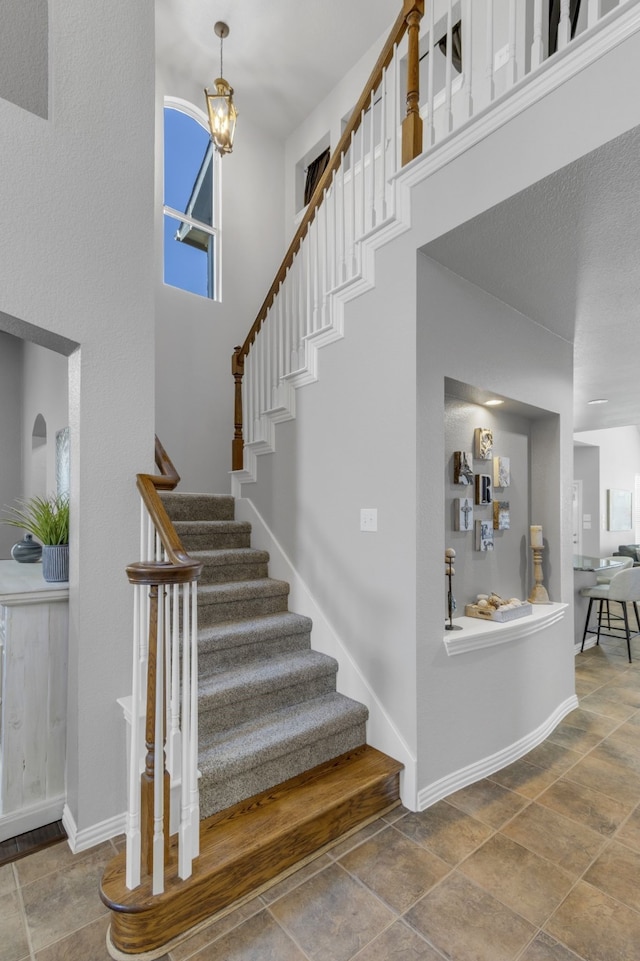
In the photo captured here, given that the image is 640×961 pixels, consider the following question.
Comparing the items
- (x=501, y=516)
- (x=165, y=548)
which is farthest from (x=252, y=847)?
(x=501, y=516)

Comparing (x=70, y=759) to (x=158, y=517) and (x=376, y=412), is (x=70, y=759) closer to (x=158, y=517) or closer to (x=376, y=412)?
(x=158, y=517)

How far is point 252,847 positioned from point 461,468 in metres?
2.00

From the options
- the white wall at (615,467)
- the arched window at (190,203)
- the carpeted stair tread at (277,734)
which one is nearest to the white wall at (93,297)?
the carpeted stair tread at (277,734)

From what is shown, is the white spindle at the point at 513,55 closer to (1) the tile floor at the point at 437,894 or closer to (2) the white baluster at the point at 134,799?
(2) the white baluster at the point at 134,799

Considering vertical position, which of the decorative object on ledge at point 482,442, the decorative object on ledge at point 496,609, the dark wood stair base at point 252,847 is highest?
the decorative object on ledge at point 482,442

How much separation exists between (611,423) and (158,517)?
599 centimetres

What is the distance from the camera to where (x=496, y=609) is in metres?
2.72

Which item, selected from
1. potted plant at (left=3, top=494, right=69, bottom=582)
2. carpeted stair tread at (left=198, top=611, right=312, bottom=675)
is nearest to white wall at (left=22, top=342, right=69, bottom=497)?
potted plant at (left=3, top=494, right=69, bottom=582)

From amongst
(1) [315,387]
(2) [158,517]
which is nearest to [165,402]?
(1) [315,387]

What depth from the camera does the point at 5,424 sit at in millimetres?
5188

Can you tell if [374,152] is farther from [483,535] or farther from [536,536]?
[536,536]

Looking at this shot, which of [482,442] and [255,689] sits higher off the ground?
[482,442]

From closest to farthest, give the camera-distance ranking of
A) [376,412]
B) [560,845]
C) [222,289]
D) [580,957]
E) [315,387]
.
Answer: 1. [580,957]
2. [560,845]
3. [376,412]
4. [315,387]
5. [222,289]

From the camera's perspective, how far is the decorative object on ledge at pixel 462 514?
276 cm
